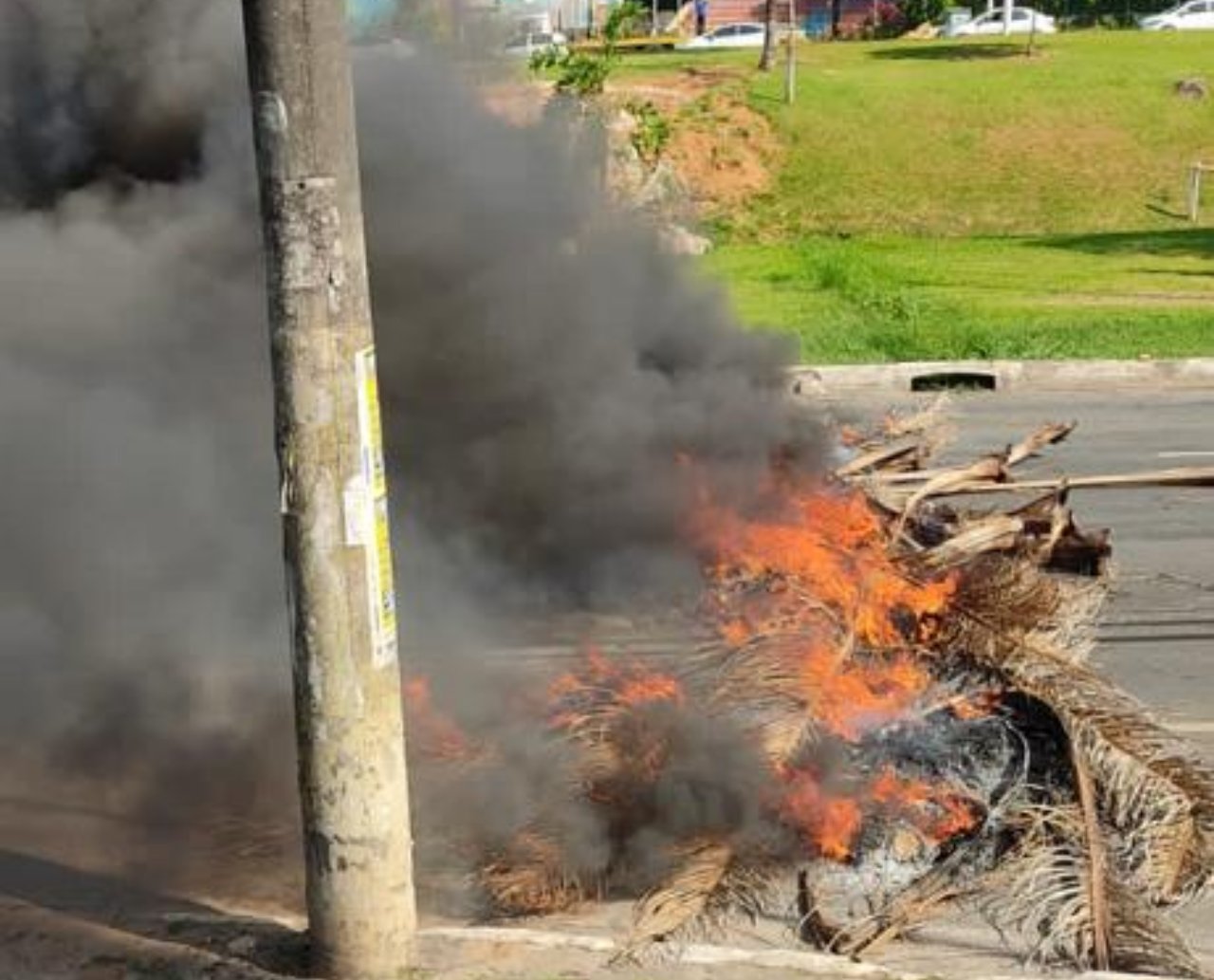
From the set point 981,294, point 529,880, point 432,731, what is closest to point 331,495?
point 529,880

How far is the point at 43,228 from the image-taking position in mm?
8344

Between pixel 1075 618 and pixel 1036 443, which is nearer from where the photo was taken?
pixel 1075 618

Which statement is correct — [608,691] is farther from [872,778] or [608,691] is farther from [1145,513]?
[1145,513]

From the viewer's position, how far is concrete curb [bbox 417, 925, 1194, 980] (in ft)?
14.0

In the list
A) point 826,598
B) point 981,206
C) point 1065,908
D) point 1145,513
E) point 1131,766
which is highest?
point 826,598

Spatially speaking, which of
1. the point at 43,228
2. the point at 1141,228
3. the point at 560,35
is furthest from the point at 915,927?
the point at 1141,228

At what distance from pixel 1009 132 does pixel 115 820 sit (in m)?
32.9

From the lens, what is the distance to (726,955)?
14.4ft

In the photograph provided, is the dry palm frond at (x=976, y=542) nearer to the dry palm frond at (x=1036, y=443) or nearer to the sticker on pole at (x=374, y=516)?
the dry palm frond at (x=1036, y=443)

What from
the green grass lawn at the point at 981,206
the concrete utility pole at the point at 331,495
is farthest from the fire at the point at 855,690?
the green grass lawn at the point at 981,206

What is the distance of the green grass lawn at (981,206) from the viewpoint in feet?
60.3

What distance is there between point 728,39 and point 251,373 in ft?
164

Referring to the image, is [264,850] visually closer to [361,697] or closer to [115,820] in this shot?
[115,820]

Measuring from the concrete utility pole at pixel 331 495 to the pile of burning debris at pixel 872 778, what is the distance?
2.36ft
